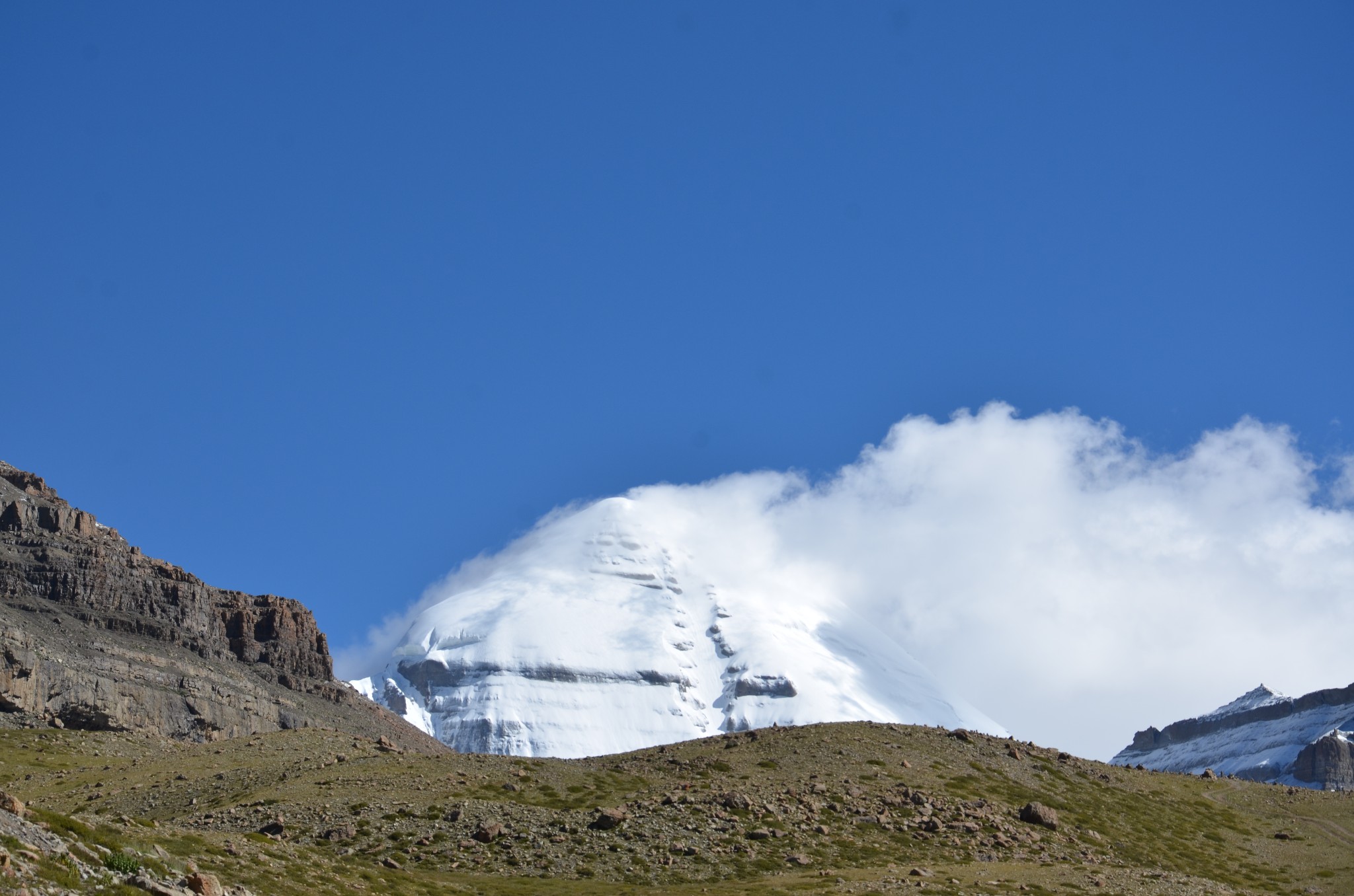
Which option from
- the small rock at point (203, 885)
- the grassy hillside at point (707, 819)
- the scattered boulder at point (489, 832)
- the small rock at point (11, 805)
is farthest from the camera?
the scattered boulder at point (489, 832)

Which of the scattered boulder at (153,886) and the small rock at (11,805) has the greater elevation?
the small rock at (11,805)

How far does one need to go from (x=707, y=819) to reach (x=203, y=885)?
4097 cm

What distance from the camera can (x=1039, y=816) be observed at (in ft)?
298

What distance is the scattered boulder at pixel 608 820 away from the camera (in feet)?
257

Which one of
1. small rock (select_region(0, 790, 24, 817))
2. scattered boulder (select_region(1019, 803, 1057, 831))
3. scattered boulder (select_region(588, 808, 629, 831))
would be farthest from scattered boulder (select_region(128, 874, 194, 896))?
scattered boulder (select_region(1019, 803, 1057, 831))

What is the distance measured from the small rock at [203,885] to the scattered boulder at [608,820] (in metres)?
35.5

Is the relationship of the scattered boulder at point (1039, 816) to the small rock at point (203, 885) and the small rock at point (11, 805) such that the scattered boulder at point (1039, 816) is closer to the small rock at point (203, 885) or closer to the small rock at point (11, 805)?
the small rock at point (203, 885)

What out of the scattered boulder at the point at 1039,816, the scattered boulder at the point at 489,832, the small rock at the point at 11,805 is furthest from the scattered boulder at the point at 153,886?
the scattered boulder at the point at 1039,816

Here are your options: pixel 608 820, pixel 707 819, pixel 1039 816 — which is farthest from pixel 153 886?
pixel 1039 816

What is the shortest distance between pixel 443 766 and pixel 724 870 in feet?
90.6

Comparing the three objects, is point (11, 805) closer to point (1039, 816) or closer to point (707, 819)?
point (707, 819)

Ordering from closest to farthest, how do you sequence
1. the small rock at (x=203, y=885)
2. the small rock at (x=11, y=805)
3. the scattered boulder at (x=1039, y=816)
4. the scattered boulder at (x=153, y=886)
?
the scattered boulder at (x=153, y=886) < the small rock at (x=11, y=805) < the small rock at (x=203, y=885) < the scattered boulder at (x=1039, y=816)

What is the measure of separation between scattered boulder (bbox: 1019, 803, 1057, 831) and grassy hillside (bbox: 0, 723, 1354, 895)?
0.55 m

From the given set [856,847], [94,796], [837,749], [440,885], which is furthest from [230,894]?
[837,749]
